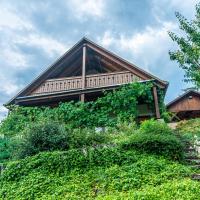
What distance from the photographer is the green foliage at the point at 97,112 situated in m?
16.5

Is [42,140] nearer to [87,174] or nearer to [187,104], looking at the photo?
[87,174]

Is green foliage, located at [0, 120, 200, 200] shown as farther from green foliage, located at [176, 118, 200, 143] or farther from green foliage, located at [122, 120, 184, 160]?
green foliage, located at [176, 118, 200, 143]

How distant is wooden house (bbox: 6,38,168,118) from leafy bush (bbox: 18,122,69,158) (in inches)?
263

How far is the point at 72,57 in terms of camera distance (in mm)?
20125

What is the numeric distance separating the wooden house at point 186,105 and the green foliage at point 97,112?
11.7 meters

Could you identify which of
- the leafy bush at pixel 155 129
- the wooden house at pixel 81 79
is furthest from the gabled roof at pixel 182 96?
the leafy bush at pixel 155 129

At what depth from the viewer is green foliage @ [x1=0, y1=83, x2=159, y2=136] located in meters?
16.5

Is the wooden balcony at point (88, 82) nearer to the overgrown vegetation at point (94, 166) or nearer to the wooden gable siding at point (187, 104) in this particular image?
the overgrown vegetation at point (94, 166)

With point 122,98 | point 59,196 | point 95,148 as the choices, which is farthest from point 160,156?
point 122,98

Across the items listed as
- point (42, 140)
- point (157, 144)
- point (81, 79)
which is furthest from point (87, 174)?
point (81, 79)

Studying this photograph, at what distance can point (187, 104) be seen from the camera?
94.9 ft

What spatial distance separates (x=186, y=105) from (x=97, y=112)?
46.0 feet

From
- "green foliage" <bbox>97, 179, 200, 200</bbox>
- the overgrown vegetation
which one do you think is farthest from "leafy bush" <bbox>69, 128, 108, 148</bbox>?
"green foliage" <bbox>97, 179, 200, 200</bbox>

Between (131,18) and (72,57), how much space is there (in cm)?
735
